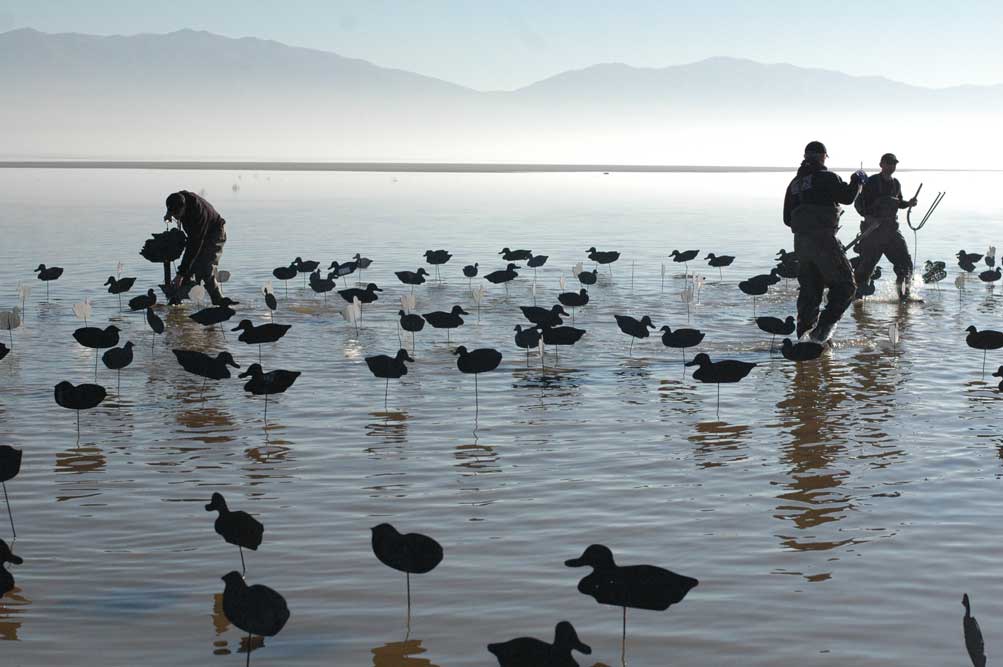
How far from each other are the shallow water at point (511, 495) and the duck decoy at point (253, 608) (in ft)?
1.93

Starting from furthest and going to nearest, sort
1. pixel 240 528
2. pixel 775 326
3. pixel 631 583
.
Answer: pixel 775 326 → pixel 240 528 → pixel 631 583

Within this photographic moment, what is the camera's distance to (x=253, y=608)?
5555mm

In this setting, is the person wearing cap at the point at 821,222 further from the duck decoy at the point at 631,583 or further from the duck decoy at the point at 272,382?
the duck decoy at the point at 631,583

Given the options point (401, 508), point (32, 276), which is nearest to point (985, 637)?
point (401, 508)

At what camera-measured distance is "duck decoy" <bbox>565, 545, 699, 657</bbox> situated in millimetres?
5641

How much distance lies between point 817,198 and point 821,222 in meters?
0.29

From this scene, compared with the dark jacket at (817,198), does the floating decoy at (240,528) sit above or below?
below

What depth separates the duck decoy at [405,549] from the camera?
618 centimetres

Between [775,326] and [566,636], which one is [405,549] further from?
[775,326]

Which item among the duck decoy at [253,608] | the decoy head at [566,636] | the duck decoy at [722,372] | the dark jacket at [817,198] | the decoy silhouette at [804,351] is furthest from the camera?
the dark jacket at [817,198]

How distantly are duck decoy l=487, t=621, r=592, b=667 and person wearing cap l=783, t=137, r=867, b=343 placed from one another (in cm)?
1027

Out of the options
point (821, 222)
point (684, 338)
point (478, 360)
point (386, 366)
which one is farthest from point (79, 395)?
point (821, 222)

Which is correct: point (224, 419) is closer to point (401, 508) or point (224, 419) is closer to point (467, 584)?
point (401, 508)

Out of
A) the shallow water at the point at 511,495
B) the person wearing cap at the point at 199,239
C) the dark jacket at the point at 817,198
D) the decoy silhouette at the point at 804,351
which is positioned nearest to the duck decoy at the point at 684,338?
the shallow water at the point at 511,495
